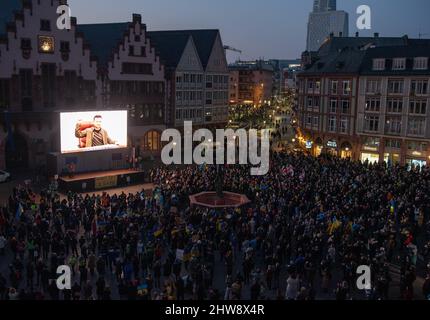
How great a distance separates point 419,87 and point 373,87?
6220 millimetres

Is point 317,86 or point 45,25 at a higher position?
point 45,25

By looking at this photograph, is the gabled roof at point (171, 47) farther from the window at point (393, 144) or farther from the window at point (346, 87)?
the window at point (393, 144)

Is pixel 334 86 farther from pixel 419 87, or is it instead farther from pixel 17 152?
pixel 17 152

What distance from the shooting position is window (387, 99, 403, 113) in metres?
56.8

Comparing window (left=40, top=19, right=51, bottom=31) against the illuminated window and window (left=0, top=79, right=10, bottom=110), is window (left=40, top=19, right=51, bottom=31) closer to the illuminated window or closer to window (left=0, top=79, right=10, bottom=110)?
the illuminated window

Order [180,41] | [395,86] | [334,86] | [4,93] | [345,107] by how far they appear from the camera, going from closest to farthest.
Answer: [4,93]
[395,86]
[345,107]
[334,86]
[180,41]

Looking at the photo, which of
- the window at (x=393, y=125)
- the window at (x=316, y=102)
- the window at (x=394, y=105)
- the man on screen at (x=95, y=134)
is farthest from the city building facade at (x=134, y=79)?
the window at (x=394, y=105)

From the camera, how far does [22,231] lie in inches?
966

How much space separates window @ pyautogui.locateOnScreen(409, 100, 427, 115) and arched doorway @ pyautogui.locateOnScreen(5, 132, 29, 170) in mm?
44808

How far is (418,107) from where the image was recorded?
5488 cm

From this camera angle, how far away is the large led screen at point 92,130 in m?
43.9

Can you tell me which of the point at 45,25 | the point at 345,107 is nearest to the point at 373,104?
the point at 345,107

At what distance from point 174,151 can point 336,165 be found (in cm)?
2565

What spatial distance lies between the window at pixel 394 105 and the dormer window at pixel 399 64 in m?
4.09
